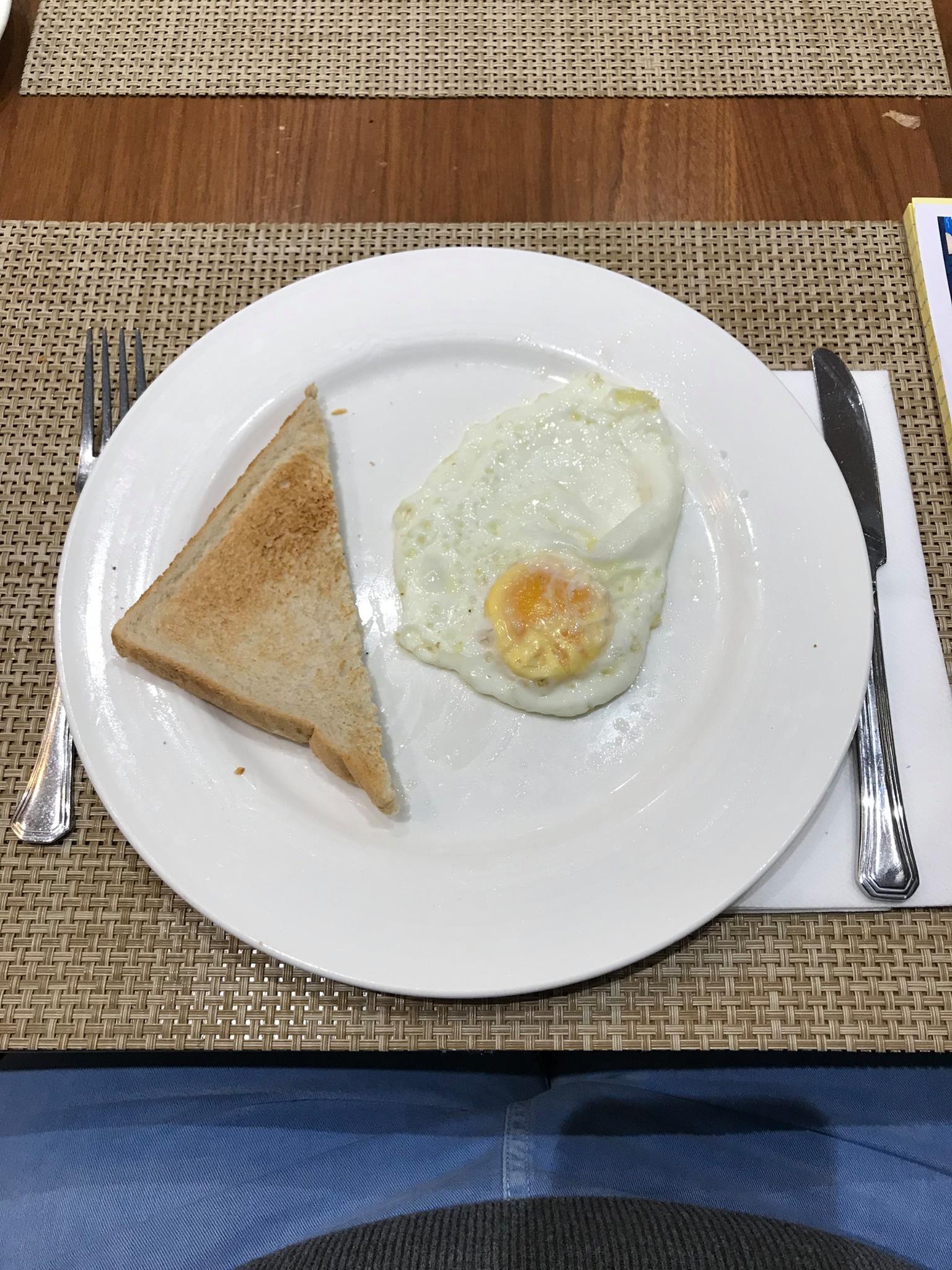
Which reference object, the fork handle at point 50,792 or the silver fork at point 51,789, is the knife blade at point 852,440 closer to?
the silver fork at point 51,789

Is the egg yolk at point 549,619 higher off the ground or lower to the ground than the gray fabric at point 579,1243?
higher

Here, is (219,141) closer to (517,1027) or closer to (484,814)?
(484,814)

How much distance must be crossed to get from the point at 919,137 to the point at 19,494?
2.52 meters

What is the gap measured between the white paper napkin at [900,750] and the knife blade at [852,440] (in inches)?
1.2

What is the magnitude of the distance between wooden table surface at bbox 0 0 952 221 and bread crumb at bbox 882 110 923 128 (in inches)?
0.6

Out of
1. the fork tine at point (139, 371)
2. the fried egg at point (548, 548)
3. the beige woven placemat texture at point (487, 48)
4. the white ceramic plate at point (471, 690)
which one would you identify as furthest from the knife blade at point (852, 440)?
the fork tine at point (139, 371)

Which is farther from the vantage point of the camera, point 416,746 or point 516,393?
point 516,393

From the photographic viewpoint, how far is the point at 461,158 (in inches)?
86.5

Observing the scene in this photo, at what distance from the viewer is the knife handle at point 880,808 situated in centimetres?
150

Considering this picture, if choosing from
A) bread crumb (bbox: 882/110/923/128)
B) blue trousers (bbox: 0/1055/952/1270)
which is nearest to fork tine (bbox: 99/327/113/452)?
blue trousers (bbox: 0/1055/952/1270)

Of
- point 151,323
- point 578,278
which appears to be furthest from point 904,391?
point 151,323

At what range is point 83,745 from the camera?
1508 mm

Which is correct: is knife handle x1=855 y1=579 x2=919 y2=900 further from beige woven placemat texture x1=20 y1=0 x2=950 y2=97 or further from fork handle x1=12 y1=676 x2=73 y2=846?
beige woven placemat texture x1=20 y1=0 x2=950 y2=97

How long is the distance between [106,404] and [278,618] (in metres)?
0.72
